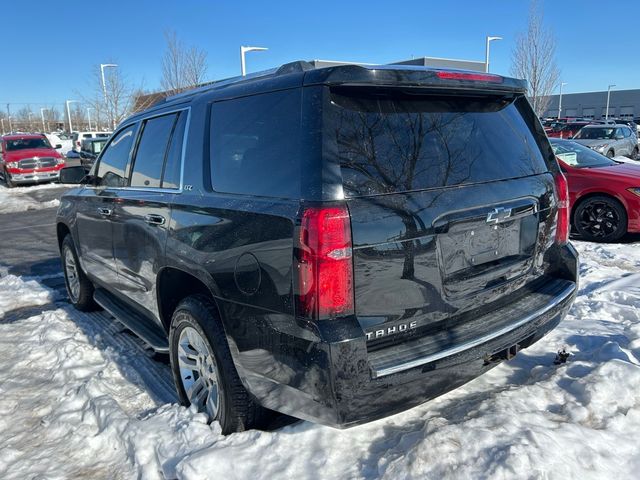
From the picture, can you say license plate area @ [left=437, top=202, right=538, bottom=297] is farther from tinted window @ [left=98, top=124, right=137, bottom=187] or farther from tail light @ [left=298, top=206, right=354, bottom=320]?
tinted window @ [left=98, top=124, right=137, bottom=187]

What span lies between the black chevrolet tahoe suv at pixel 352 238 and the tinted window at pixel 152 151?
143mm

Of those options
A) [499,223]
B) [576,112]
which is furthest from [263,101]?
[576,112]

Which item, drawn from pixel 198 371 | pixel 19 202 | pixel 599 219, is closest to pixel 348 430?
pixel 198 371

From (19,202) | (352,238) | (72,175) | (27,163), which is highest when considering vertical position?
(72,175)

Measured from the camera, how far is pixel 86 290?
17.5 ft

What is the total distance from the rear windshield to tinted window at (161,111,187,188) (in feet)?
4.35

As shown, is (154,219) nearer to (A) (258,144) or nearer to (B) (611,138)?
(A) (258,144)

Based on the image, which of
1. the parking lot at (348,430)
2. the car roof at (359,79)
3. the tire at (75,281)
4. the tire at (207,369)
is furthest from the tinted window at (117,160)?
the tire at (207,369)

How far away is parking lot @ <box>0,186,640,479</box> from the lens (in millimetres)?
2424

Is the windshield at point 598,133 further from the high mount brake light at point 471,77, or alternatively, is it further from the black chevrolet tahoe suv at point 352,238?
the high mount brake light at point 471,77

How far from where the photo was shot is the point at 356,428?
287 centimetres

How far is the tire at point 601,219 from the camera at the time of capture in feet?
25.9

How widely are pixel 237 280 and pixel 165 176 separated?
3.90 feet

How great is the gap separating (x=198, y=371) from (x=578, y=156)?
26.1 ft
